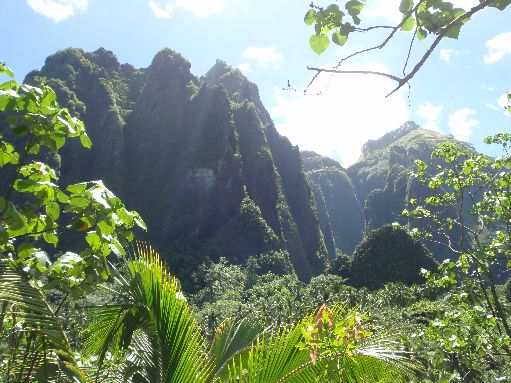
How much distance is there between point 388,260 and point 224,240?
31.6 metres

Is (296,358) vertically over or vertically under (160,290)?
under

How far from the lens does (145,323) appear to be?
10.8 ft

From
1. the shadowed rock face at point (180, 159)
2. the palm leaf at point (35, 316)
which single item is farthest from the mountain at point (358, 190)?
the palm leaf at point (35, 316)

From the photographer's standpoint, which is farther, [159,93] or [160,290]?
[159,93]

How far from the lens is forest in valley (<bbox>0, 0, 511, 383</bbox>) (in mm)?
2168

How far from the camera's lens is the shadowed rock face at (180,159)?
87938 mm

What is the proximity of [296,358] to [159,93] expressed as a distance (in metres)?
102

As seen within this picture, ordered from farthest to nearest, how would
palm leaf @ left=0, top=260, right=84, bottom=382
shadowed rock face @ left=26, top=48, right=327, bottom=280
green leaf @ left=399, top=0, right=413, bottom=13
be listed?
shadowed rock face @ left=26, top=48, right=327, bottom=280
palm leaf @ left=0, top=260, right=84, bottom=382
green leaf @ left=399, top=0, right=413, bottom=13

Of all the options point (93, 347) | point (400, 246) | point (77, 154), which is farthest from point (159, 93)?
point (93, 347)

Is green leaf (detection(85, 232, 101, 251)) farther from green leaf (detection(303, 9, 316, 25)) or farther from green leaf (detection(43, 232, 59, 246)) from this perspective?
green leaf (detection(303, 9, 316, 25))

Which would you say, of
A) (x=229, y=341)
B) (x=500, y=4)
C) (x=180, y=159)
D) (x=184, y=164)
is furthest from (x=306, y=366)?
(x=180, y=159)

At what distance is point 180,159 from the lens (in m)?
97.0

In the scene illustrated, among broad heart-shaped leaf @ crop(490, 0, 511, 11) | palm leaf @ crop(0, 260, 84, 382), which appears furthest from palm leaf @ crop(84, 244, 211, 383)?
broad heart-shaped leaf @ crop(490, 0, 511, 11)

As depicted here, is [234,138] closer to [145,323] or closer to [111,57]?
[111,57]
